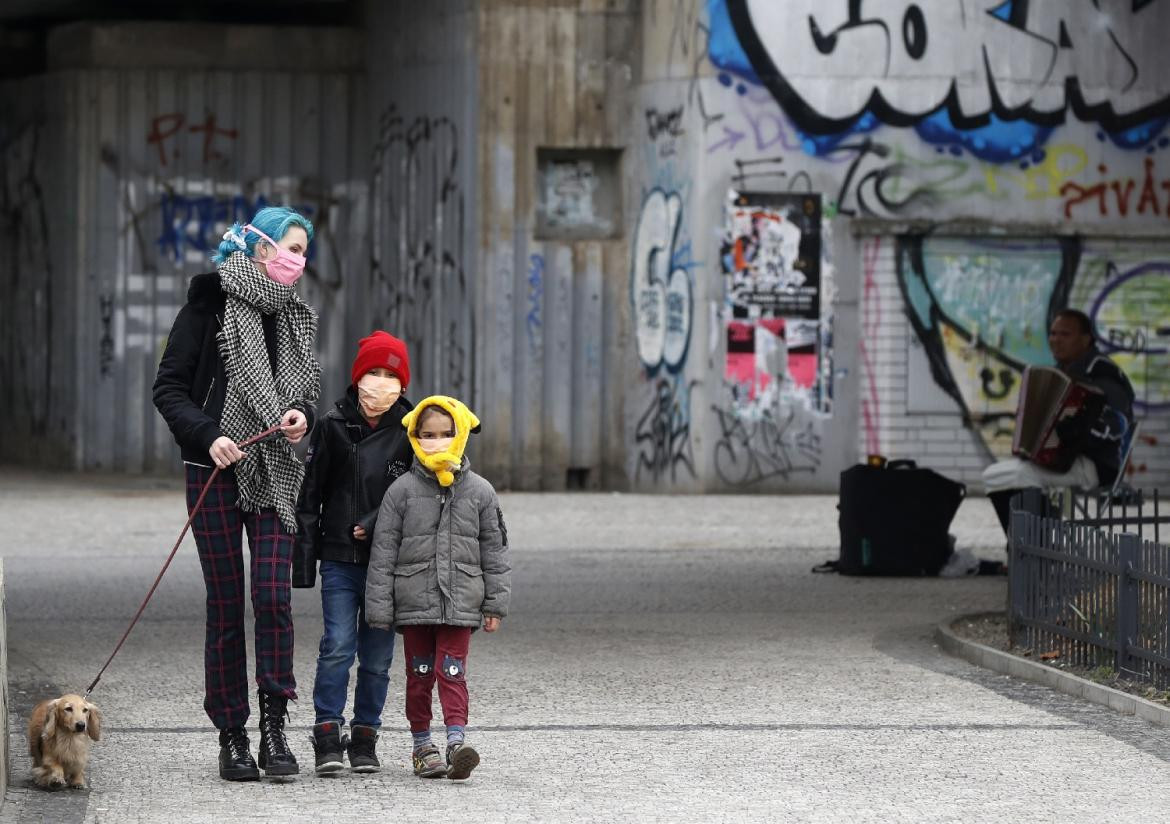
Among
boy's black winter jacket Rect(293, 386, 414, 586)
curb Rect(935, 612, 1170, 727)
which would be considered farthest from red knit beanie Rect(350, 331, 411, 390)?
curb Rect(935, 612, 1170, 727)

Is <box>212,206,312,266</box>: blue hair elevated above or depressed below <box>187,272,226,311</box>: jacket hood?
above

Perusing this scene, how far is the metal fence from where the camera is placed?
1000 centimetres

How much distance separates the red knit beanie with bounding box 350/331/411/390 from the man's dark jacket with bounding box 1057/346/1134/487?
22.8 feet

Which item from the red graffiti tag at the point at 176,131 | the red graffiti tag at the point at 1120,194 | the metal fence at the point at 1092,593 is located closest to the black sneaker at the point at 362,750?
the metal fence at the point at 1092,593

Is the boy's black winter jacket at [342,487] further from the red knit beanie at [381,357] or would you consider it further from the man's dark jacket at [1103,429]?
the man's dark jacket at [1103,429]

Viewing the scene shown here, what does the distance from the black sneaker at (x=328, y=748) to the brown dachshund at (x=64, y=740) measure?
2.47ft

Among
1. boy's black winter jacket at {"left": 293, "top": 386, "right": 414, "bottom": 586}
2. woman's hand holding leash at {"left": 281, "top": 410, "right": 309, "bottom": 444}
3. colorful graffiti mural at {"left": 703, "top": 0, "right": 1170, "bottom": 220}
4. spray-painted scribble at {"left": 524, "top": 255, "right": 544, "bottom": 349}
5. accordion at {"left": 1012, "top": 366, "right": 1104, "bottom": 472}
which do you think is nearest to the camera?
woman's hand holding leash at {"left": 281, "top": 410, "right": 309, "bottom": 444}

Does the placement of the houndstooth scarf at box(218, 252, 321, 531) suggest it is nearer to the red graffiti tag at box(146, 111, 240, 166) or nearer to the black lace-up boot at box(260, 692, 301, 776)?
the black lace-up boot at box(260, 692, 301, 776)

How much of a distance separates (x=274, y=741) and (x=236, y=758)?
0.48ft

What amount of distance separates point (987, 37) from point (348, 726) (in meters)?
14.2

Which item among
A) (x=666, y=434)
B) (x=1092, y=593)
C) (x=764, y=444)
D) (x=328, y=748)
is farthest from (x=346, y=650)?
(x=666, y=434)

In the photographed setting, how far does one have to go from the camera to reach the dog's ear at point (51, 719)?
771 cm

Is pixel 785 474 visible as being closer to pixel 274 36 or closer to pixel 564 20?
pixel 564 20

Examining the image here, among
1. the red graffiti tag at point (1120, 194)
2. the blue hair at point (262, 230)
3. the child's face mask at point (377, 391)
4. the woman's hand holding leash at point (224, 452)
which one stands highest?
the red graffiti tag at point (1120, 194)
